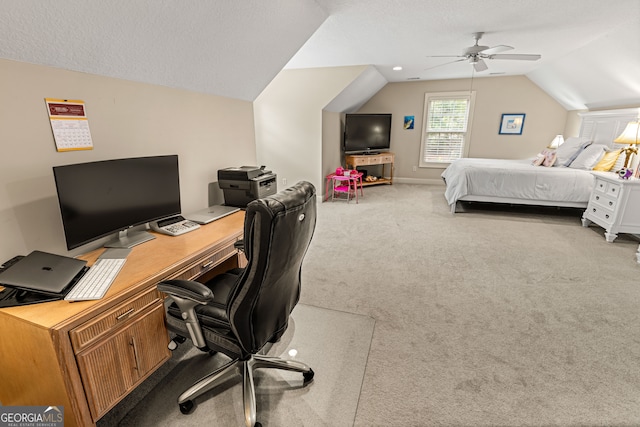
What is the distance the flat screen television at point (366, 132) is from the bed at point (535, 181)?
2197mm

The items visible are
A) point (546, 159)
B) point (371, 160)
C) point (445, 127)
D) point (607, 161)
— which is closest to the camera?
point (607, 161)

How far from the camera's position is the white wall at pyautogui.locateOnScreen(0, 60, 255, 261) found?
130cm

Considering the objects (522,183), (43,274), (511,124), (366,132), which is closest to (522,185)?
(522,183)

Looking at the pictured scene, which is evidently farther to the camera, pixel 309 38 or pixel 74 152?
pixel 309 38

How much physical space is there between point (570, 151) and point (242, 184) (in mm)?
5304

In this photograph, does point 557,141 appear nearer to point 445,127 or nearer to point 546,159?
point 546,159

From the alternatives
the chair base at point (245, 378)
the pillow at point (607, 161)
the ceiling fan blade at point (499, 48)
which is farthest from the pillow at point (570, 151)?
the chair base at point (245, 378)

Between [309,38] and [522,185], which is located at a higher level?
[309,38]

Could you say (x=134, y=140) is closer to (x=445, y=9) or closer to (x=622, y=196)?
(x=445, y=9)

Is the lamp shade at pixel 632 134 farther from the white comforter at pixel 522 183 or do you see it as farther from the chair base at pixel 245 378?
the chair base at pixel 245 378

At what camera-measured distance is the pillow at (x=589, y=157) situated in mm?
4402

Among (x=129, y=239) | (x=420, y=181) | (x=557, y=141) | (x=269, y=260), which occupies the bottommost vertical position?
(x=420, y=181)

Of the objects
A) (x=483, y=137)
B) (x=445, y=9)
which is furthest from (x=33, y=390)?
(x=483, y=137)

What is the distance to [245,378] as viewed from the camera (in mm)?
1480
